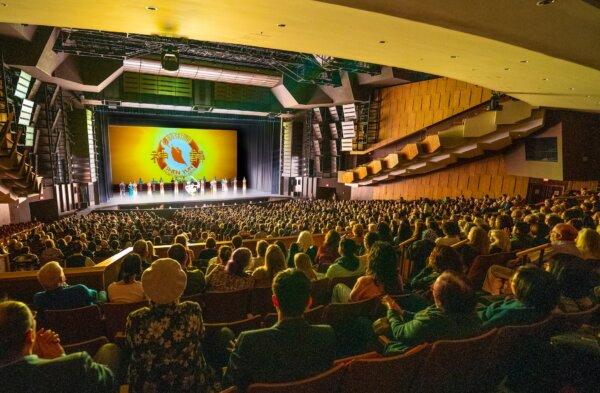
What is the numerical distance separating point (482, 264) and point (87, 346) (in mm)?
3631

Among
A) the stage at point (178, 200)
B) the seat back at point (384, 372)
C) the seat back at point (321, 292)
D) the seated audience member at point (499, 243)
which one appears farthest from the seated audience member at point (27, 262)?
the stage at point (178, 200)

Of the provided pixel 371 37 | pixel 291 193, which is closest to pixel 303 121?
pixel 291 193

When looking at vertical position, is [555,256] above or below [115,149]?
below

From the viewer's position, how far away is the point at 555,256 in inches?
124

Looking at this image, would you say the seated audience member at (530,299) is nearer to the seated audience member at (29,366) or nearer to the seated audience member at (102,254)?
the seated audience member at (29,366)

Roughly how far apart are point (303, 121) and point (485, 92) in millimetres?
11079

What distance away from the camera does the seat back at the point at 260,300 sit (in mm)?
3358

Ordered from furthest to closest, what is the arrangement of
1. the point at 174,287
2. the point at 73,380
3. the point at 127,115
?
the point at 127,115 < the point at 174,287 < the point at 73,380

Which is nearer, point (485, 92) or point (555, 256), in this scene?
point (555, 256)

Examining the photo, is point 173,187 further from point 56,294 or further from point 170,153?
point 56,294

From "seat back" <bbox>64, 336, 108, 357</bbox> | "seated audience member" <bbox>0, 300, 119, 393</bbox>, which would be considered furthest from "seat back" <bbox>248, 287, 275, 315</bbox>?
"seated audience member" <bbox>0, 300, 119, 393</bbox>

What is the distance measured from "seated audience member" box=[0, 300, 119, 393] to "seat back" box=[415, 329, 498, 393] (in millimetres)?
1635

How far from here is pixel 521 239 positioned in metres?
4.66

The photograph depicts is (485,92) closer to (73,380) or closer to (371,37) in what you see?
(371,37)
